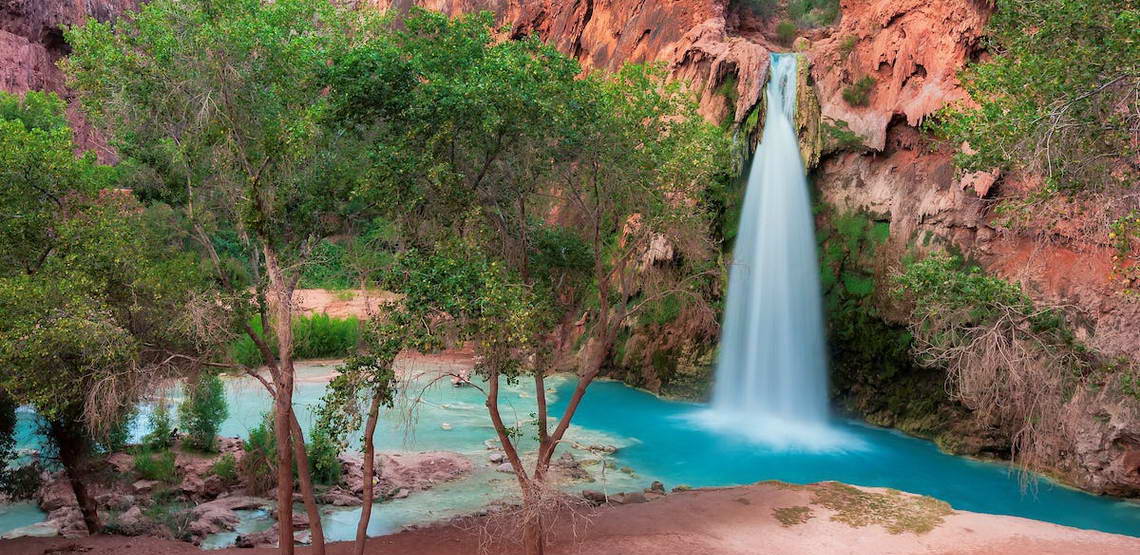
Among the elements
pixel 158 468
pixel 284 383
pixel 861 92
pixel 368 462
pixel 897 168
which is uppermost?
pixel 861 92

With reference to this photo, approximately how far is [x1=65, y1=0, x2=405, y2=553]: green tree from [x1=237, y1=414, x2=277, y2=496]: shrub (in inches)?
233

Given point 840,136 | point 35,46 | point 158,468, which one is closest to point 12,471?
point 158,468

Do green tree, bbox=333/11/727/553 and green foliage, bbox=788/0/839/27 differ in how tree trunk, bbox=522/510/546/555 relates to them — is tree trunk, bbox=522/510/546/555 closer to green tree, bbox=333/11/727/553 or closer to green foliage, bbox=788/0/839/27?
green tree, bbox=333/11/727/553

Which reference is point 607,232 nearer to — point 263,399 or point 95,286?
point 95,286

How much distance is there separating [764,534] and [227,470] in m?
11.8

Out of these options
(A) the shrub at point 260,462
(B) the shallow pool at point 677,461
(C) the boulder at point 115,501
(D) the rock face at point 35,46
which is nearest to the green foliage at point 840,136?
(B) the shallow pool at point 677,461

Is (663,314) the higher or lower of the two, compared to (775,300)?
lower

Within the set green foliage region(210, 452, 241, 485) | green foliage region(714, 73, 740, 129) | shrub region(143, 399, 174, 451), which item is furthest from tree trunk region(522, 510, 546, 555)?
green foliage region(714, 73, 740, 129)

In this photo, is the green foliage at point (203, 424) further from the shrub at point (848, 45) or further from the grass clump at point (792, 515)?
the shrub at point (848, 45)

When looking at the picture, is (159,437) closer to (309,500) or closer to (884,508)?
(309,500)

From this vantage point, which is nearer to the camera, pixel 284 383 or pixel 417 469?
pixel 284 383

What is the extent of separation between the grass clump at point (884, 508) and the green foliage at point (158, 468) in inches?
545

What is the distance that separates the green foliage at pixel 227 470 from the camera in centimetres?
1669

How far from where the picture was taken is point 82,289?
31.4ft
